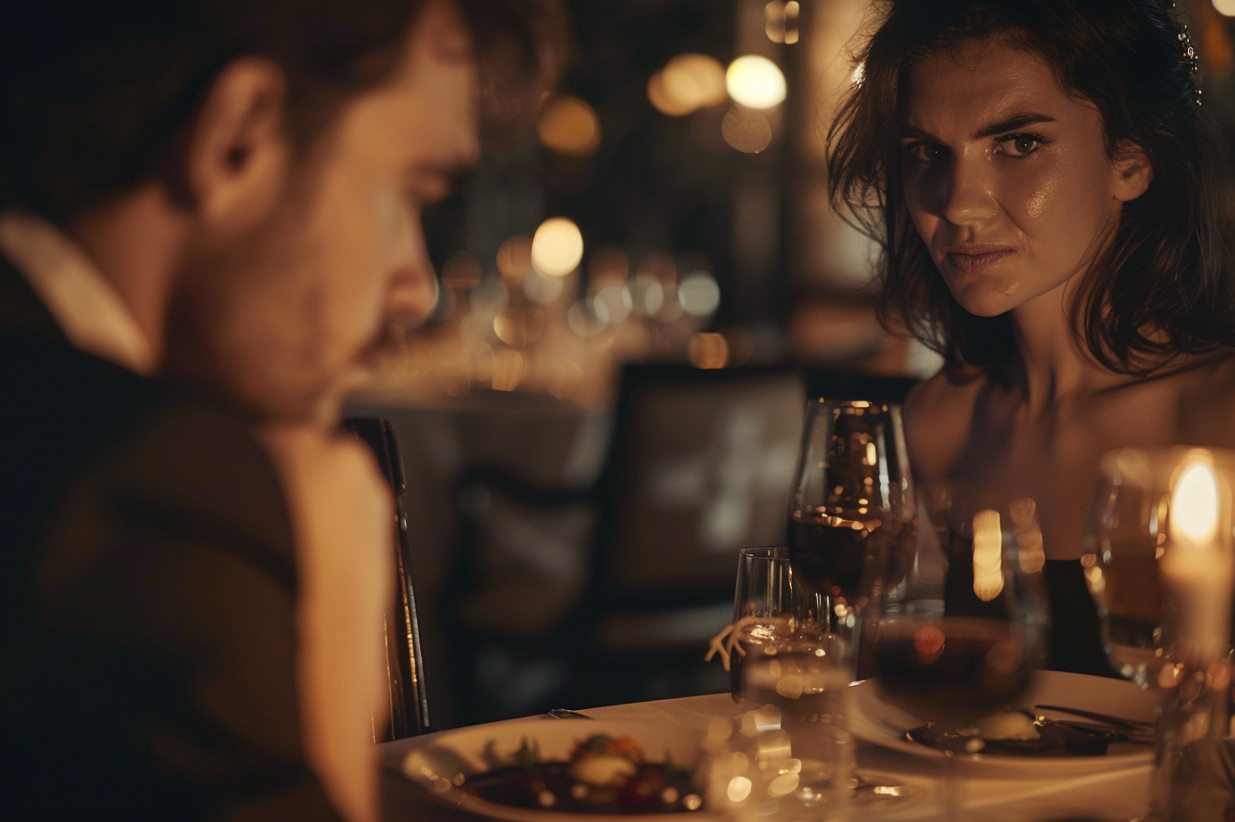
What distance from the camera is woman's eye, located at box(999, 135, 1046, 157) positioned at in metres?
1.28

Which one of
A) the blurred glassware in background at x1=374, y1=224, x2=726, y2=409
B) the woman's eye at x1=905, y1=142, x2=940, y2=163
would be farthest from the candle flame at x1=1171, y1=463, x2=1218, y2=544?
the blurred glassware in background at x1=374, y1=224, x2=726, y2=409

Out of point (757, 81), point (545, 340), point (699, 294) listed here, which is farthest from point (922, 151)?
point (699, 294)

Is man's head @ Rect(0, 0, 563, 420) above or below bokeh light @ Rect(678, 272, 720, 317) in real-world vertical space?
below

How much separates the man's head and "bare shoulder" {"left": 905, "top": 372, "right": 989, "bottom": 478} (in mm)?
1126

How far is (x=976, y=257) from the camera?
131 centimetres

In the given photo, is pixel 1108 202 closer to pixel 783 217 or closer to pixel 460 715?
pixel 460 715

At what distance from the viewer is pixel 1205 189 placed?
136 centimetres

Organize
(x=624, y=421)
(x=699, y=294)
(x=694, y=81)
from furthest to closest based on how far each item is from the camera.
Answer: (x=699, y=294), (x=694, y=81), (x=624, y=421)

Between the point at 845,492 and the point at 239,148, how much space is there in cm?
60

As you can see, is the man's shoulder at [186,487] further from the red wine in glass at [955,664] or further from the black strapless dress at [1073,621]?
the black strapless dress at [1073,621]

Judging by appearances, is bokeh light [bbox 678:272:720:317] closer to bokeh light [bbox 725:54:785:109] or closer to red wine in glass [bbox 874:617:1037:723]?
bokeh light [bbox 725:54:785:109]

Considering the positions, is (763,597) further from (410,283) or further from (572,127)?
(572,127)

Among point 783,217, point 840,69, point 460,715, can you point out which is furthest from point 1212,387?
point 783,217

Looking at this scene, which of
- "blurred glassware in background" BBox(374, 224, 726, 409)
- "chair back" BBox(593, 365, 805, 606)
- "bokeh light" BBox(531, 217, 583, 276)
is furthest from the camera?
"bokeh light" BBox(531, 217, 583, 276)
